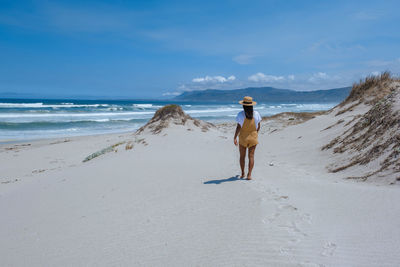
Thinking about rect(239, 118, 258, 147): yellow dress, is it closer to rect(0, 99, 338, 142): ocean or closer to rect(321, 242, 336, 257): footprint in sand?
rect(321, 242, 336, 257): footprint in sand

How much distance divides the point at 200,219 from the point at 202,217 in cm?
6

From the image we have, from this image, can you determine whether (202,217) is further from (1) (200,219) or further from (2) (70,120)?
(2) (70,120)

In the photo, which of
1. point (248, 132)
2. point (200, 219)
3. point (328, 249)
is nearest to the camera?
point (328, 249)

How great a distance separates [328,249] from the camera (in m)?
2.43

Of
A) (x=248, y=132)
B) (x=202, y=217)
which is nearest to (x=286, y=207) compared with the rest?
(x=202, y=217)

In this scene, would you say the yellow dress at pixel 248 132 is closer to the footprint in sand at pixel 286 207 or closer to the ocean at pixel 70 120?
the footprint in sand at pixel 286 207

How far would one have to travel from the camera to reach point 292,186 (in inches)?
191

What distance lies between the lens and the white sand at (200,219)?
252 centimetres

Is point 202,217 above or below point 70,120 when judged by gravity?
below

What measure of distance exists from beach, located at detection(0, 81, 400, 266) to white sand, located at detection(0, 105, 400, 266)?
11 millimetres

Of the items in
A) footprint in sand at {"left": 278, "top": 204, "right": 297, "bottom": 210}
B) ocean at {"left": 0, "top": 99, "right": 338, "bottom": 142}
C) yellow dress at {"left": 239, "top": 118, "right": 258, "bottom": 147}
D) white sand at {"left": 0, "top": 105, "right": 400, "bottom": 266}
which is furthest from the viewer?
ocean at {"left": 0, "top": 99, "right": 338, "bottom": 142}

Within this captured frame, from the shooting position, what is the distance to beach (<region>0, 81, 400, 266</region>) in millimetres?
2529

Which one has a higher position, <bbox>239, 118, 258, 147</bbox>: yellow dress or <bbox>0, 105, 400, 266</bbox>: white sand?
<bbox>239, 118, 258, 147</bbox>: yellow dress

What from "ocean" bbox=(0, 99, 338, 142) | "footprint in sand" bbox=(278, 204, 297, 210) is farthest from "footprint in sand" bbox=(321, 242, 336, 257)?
"ocean" bbox=(0, 99, 338, 142)
